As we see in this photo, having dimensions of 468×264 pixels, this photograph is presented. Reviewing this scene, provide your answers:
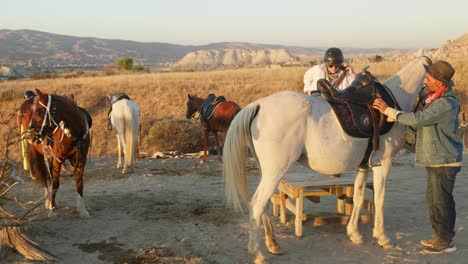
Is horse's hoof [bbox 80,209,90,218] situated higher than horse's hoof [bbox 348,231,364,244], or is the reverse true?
horse's hoof [bbox 348,231,364,244]

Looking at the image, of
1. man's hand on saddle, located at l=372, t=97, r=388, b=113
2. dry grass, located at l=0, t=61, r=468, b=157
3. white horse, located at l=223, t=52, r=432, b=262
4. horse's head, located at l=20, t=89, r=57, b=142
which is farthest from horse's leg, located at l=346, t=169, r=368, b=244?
dry grass, located at l=0, t=61, r=468, b=157

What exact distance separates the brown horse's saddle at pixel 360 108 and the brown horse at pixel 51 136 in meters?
3.74

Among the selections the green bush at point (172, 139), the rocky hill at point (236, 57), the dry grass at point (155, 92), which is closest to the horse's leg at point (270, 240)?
the green bush at point (172, 139)

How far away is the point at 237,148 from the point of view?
4867 millimetres

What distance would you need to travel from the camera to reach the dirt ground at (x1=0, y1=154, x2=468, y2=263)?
5109mm

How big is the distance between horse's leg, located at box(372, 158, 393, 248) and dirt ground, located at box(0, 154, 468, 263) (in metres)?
0.14

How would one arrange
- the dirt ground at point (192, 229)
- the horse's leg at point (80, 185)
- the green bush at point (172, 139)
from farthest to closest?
the green bush at point (172, 139) < the horse's leg at point (80, 185) < the dirt ground at point (192, 229)

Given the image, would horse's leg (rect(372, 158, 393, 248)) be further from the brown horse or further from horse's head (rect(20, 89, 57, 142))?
horse's head (rect(20, 89, 57, 142))

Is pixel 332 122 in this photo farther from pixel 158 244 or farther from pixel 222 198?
pixel 222 198

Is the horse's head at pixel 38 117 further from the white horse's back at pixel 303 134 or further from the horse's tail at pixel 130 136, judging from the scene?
the horse's tail at pixel 130 136

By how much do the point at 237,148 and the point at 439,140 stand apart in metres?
2.27

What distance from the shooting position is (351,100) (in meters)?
4.95

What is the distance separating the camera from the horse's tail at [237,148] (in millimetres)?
4836

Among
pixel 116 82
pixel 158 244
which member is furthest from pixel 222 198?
pixel 116 82
